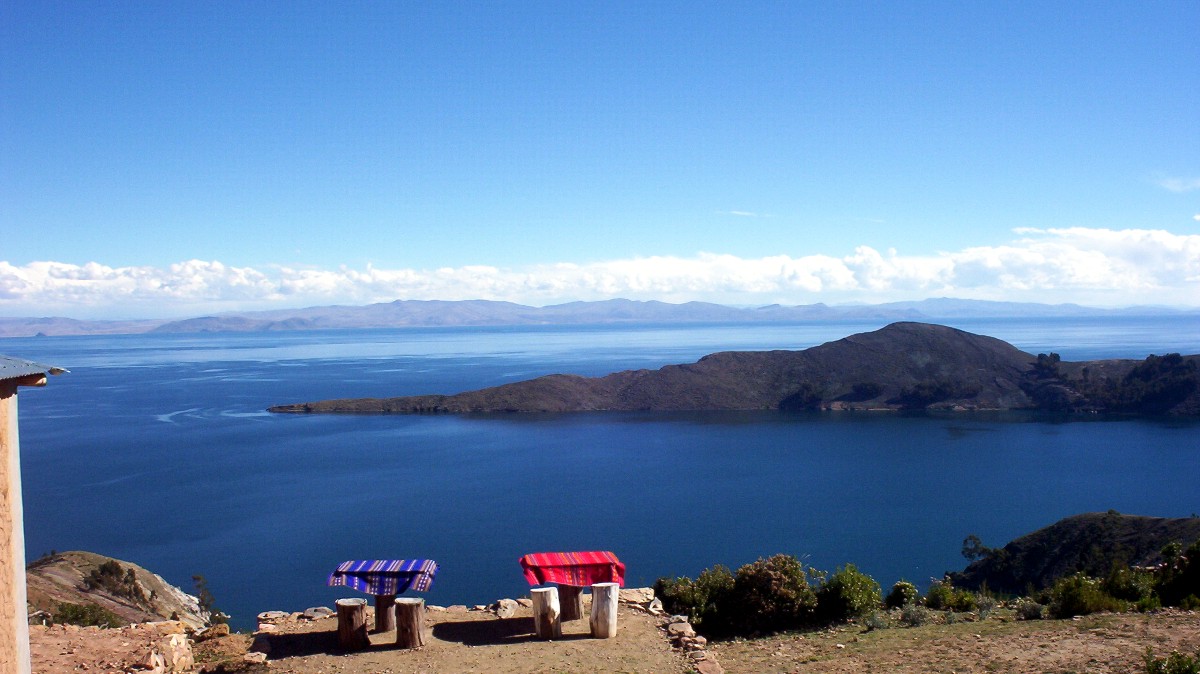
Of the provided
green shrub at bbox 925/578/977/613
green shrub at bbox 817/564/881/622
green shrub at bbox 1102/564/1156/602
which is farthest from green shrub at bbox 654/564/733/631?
green shrub at bbox 1102/564/1156/602

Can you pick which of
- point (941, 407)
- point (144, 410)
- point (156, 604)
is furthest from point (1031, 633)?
point (144, 410)

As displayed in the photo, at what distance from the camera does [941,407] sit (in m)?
67.9

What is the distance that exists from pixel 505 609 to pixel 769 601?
340cm

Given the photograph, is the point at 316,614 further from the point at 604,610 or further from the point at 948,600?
the point at 948,600

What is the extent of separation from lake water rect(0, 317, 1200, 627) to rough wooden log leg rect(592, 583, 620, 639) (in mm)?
13565

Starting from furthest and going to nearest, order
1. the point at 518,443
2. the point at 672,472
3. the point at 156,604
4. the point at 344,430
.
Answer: the point at 344,430 < the point at 518,443 < the point at 672,472 < the point at 156,604

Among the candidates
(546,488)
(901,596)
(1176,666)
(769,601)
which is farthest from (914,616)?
(546,488)

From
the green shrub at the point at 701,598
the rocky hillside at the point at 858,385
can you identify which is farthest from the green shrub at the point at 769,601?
the rocky hillside at the point at 858,385

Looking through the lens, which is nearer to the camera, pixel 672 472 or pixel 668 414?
pixel 672 472

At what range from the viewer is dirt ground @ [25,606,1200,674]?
329 inches

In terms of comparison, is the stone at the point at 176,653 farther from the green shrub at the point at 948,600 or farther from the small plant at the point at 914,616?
the green shrub at the point at 948,600

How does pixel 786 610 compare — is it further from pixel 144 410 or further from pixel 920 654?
pixel 144 410

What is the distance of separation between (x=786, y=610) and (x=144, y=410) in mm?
73648

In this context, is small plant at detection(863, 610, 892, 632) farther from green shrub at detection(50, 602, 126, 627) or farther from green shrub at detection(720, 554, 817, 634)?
green shrub at detection(50, 602, 126, 627)
